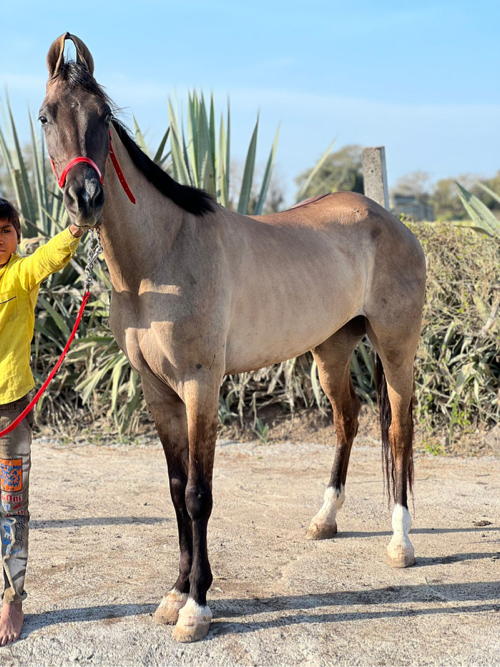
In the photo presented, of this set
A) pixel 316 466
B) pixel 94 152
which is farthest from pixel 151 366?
pixel 316 466

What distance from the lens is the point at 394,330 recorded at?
3641mm

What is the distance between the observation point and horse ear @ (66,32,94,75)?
2.41m

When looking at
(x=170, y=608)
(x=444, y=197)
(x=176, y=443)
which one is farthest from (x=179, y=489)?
(x=444, y=197)

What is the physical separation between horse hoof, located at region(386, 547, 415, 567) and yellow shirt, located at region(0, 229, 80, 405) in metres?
1.90

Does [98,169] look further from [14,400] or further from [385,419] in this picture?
[385,419]

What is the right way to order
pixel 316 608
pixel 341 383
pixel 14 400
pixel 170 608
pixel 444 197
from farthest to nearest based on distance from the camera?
pixel 444 197
pixel 341 383
pixel 316 608
pixel 170 608
pixel 14 400

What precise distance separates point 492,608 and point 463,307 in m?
3.41

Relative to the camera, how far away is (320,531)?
3.64 meters

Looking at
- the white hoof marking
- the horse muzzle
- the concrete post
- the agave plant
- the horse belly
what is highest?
the concrete post

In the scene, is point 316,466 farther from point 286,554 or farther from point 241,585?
point 241,585

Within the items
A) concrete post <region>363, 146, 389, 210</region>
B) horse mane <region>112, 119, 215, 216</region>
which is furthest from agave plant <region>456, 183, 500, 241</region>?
horse mane <region>112, 119, 215, 216</region>

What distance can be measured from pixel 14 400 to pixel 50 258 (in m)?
0.57

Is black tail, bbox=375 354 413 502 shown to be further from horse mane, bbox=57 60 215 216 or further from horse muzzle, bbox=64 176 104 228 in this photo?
horse muzzle, bbox=64 176 104 228

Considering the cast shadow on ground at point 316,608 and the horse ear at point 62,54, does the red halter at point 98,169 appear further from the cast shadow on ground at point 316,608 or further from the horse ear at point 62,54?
the cast shadow on ground at point 316,608
